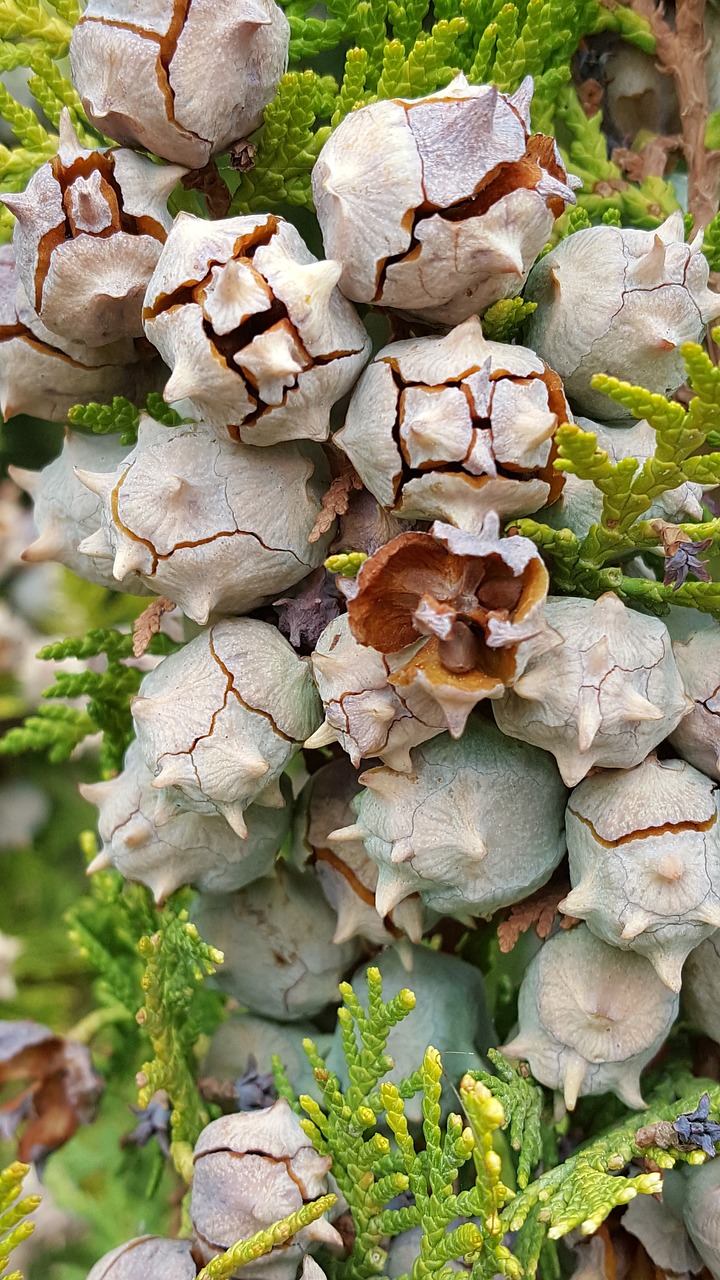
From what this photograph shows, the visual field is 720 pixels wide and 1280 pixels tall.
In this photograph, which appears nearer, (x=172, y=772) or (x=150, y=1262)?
(x=172, y=772)

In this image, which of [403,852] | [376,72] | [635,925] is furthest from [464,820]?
[376,72]

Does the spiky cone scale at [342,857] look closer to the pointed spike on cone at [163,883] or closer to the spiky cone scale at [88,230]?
the pointed spike on cone at [163,883]

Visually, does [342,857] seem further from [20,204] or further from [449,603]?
[20,204]

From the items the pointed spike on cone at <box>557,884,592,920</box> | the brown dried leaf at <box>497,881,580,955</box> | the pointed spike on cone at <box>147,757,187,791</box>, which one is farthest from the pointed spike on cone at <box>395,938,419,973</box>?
the pointed spike on cone at <box>147,757,187,791</box>

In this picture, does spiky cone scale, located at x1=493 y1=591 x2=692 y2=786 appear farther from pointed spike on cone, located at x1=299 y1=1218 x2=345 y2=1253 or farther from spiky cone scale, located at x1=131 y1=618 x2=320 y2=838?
pointed spike on cone, located at x1=299 y1=1218 x2=345 y2=1253

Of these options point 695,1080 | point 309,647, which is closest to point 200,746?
point 309,647

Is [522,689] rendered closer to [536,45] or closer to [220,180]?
[220,180]

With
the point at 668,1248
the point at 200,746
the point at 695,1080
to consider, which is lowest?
the point at 668,1248
